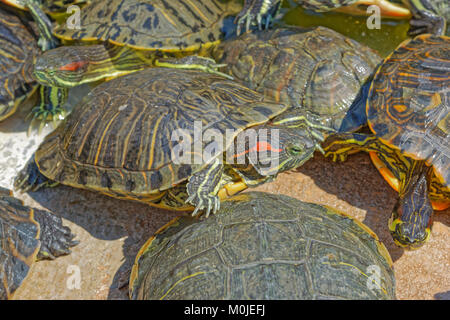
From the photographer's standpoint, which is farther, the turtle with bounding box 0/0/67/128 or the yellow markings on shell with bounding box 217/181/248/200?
the turtle with bounding box 0/0/67/128

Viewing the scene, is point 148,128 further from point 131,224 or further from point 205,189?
point 131,224

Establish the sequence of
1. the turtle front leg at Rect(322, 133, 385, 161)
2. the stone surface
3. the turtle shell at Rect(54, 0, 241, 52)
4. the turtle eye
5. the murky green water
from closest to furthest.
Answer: the turtle eye, the stone surface, the turtle front leg at Rect(322, 133, 385, 161), the turtle shell at Rect(54, 0, 241, 52), the murky green water

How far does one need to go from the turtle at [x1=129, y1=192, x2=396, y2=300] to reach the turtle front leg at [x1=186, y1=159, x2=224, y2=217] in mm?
81

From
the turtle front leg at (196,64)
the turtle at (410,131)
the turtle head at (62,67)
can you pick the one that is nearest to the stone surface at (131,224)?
the turtle at (410,131)

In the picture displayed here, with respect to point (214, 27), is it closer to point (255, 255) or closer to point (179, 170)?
point (179, 170)

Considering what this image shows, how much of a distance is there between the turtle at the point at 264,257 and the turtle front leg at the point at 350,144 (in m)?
0.61

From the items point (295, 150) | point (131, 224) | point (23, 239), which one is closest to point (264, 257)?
point (295, 150)

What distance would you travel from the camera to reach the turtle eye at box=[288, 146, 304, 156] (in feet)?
8.30

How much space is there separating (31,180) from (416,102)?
2.78 metres

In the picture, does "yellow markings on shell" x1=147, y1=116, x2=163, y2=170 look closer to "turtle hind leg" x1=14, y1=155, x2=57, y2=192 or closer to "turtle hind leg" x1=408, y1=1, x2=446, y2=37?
"turtle hind leg" x1=14, y1=155, x2=57, y2=192

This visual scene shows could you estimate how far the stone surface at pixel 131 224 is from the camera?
265 cm

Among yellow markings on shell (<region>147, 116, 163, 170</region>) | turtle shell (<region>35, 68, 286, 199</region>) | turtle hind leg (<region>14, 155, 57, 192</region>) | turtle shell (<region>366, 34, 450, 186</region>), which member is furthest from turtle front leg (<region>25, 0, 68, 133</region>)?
turtle shell (<region>366, 34, 450, 186</region>)

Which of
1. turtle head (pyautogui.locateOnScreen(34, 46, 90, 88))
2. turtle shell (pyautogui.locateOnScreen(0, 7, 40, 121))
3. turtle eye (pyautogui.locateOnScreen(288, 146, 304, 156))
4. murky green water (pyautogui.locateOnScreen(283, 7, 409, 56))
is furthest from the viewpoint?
murky green water (pyautogui.locateOnScreen(283, 7, 409, 56))
